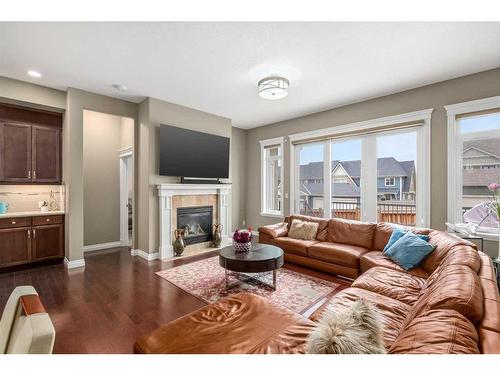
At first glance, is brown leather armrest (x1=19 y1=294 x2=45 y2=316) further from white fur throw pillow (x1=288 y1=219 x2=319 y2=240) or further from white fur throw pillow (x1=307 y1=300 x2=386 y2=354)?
white fur throw pillow (x1=288 y1=219 x2=319 y2=240)

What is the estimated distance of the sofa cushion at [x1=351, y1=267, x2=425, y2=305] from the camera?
208 cm

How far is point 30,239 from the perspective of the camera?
12.1 ft

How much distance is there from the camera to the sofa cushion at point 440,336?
2.93ft

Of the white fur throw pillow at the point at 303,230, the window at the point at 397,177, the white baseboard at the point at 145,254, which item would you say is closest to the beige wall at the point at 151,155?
the white baseboard at the point at 145,254

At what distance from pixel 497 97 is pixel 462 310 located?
346 centimetres

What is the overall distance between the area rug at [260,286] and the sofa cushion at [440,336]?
5.15 ft

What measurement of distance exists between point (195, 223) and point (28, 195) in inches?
112

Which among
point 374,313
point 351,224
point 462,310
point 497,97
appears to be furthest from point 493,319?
point 497,97

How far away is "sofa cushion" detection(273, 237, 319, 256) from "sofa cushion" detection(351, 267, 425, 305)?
1.23 metres

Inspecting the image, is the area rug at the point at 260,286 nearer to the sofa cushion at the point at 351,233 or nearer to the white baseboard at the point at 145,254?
the white baseboard at the point at 145,254

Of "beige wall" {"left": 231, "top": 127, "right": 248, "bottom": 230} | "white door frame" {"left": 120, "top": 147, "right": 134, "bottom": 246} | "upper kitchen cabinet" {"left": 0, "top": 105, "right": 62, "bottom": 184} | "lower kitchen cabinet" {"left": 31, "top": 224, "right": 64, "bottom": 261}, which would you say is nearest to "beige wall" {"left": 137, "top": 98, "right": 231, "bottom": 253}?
"white door frame" {"left": 120, "top": 147, "right": 134, "bottom": 246}

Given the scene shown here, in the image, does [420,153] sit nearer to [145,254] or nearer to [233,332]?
[233,332]

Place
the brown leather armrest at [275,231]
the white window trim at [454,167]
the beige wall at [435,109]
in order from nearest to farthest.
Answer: the beige wall at [435,109], the white window trim at [454,167], the brown leather armrest at [275,231]
